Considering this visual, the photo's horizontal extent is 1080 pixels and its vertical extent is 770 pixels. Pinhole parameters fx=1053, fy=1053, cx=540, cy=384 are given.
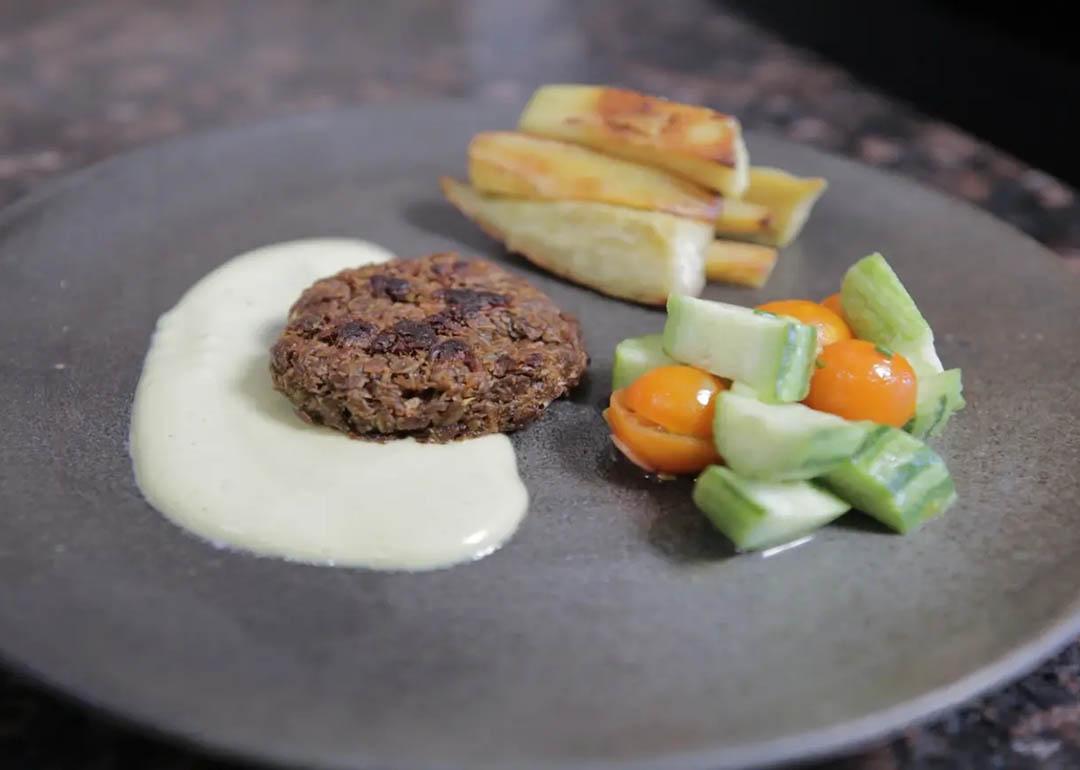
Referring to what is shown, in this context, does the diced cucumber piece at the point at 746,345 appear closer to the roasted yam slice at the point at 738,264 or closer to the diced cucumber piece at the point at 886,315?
the diced cucumber piece at the point at 886,315

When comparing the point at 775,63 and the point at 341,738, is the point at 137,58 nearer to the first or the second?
the point at 775,63

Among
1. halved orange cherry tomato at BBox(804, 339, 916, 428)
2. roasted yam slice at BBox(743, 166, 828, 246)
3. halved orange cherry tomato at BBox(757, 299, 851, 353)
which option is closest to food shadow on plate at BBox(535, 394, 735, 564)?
halved orange cherry tomato at BBox(804, 339, 916, 428)

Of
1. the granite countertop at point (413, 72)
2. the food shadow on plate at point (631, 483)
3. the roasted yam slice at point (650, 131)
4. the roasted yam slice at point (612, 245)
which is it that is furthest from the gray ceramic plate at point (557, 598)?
the granite countertop at point (413, 72)

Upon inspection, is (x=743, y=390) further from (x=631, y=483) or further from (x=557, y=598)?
(x=557, y=598)

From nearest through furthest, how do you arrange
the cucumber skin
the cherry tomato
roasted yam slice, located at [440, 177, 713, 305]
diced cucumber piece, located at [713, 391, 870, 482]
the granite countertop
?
diced cucumber piece, located at [713, 391, 870, 482] → the cucumber skin → the cherry tomato → roasted yam slice, located at [440, 177, 713, 305] → the granite countertop

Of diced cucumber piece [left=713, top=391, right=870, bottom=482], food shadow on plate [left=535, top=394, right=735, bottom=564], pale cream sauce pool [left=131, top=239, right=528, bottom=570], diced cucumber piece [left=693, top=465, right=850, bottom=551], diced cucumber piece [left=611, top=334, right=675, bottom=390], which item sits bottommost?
pale cream sauce pool [left=131, top=239, right=528, bottom=570]

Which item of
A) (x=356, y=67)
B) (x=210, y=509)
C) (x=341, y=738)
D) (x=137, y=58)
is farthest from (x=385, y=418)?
(x=137, y=58)

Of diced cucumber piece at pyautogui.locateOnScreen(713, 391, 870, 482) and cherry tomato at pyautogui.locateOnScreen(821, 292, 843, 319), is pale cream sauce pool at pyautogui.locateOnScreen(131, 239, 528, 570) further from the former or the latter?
cherry tomato at pyautogui.locateOnScreen(821, 292, 843, 319)

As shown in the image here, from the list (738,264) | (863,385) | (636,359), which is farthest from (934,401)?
(738,264)
